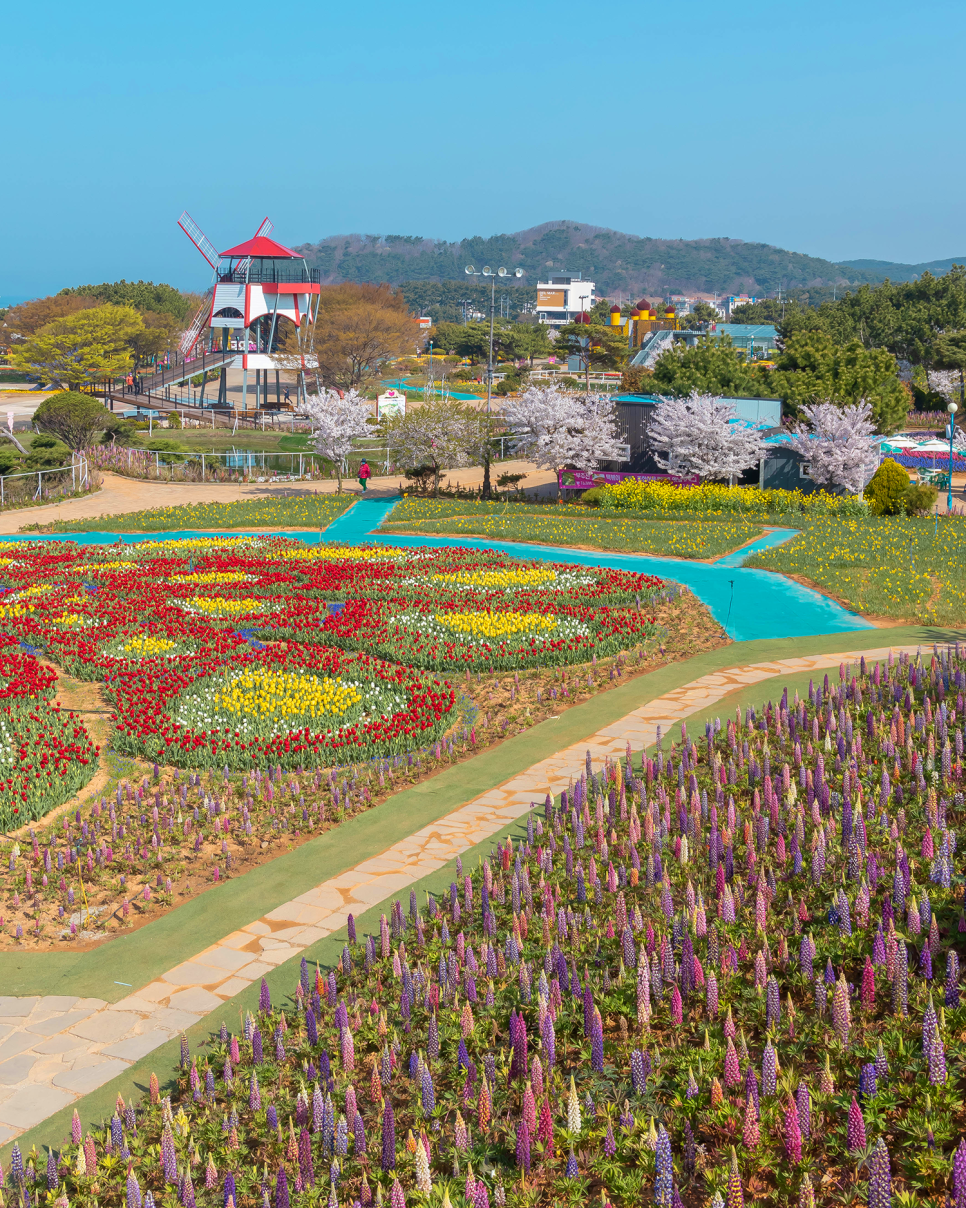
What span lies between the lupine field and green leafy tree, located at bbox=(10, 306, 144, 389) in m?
84.1

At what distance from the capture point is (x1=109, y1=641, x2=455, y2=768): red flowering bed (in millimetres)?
12398

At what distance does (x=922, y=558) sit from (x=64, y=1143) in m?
22.1

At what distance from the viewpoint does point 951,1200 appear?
4699 millimetres

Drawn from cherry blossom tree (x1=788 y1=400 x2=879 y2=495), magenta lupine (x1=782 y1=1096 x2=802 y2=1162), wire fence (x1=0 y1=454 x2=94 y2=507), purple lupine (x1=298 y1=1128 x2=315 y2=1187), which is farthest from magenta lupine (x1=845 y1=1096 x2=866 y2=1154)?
wire fence (x1=0 y1=454 x2=94 y2=507)

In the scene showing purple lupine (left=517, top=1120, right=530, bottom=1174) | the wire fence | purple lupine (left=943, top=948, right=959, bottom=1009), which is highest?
the wire fence

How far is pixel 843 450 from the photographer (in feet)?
119

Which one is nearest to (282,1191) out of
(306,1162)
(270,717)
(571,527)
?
(306,1162)

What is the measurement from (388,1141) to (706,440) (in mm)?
35119

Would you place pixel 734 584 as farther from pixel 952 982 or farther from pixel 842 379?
pixel 842 379

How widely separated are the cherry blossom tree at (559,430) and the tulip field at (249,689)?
1500 cm

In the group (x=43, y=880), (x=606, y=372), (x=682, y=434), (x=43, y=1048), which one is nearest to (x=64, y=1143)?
(x=43, y=1048)

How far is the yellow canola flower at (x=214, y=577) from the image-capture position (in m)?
22.8

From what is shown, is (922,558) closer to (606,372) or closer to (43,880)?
(43,880)

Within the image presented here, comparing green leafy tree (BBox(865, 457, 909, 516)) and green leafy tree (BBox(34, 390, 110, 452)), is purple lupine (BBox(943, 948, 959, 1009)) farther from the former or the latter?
green leafy tree (BBox(34, 390, 110, 452))
